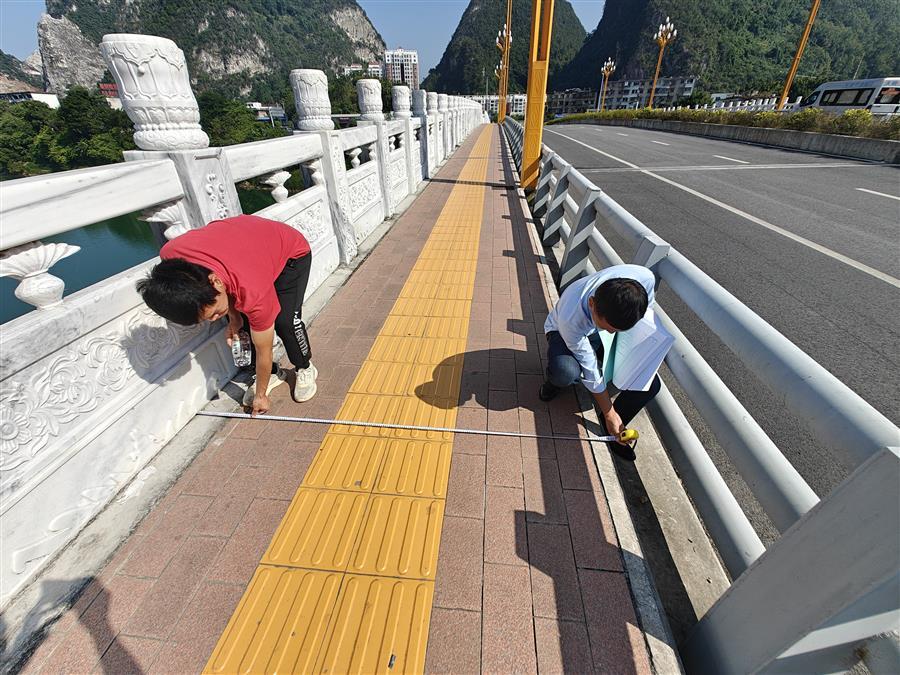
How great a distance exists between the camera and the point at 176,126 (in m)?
2.41

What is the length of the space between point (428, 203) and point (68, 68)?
168345 millimetres

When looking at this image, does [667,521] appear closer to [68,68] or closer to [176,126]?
[176,126]

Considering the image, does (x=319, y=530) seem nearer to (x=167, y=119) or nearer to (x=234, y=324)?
(x=234, y=324)

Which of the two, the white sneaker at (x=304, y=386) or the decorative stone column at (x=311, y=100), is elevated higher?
the decorative stone column at (x=311, y=100)

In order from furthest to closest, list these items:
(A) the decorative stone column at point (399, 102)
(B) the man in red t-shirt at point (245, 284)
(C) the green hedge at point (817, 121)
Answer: (C) the green hedge at point (817, 121)
(A) the decorative stone column at point (399, 102)
(B) the man in red t-shirt at point (245, 284)

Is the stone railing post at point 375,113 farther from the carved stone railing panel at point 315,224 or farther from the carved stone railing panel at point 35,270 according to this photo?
the carved stone railing panel at point 35,270

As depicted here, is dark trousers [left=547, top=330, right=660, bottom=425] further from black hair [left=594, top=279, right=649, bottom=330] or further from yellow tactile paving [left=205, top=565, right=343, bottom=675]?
yellow tactile paving [left=205, top=565, right=343, bottom=675]

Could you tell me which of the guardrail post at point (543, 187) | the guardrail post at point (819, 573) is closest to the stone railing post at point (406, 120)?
the guardrail post at point (543, 187)

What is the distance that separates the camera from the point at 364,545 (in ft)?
6.23

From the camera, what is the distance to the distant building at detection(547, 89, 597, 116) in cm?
10431

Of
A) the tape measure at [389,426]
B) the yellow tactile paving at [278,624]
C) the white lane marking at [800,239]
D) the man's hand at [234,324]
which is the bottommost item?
the yellow tactile paving at [278,624]

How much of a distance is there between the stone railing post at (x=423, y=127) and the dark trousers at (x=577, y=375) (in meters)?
9.20

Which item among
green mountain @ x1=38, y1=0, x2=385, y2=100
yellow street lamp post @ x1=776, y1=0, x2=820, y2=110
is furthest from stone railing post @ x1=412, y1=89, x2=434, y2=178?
green mountain @ x1=38, y1=0, x2=385, y2=100

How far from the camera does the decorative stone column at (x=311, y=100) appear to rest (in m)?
4.18
